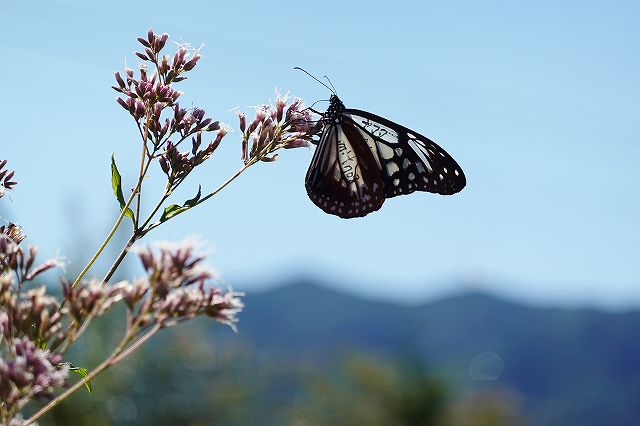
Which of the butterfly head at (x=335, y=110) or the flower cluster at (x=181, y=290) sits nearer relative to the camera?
the flower cluster at (x=181, y=290)

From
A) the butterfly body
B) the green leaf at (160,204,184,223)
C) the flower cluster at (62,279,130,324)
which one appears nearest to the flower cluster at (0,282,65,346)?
the flower cluster at (62,279,130,324)

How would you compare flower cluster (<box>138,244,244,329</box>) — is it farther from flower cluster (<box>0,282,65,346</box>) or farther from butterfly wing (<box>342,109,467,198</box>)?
butterfly wing (<box>342,109,467,198</box>)

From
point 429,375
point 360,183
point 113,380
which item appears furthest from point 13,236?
point 429,375

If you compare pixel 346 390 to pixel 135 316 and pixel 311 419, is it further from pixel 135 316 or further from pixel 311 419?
pixel 135 316

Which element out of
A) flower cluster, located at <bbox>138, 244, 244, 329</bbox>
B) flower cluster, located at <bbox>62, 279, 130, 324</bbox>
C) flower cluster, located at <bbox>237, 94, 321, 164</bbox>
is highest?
flower cluster, located at <bbox>237, 94, 321, 164</bbox>

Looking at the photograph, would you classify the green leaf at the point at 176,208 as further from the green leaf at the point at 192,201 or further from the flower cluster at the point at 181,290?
the flower cluster at the point at 181,290

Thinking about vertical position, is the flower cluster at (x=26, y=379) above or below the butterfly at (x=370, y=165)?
below

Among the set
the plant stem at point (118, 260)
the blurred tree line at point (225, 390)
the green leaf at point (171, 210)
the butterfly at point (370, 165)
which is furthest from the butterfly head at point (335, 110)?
the blurred tree line at point (225, 390)

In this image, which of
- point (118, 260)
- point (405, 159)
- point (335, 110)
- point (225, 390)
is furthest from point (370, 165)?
point (225, 390)
